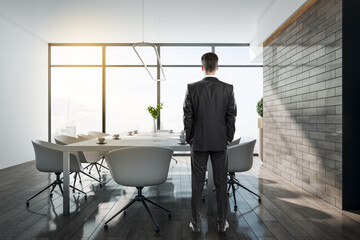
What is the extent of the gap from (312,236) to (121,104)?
646cm

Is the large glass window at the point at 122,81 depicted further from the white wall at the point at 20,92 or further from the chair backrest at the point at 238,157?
Answer: the chair backrest at the point at 238,157

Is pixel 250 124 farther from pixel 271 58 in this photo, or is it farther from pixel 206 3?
pixel 206 3

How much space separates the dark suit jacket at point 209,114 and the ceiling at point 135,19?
3.34 m

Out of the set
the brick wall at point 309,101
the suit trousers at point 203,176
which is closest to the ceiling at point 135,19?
the brick wall at point 309,101

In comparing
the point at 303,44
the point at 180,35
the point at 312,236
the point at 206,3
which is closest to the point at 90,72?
the point at 180,35

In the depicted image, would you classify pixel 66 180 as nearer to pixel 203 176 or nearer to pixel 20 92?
pixel 203 176

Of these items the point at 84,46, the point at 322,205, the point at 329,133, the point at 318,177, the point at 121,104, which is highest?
the point at 84,46

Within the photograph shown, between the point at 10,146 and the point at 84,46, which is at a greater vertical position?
the point at 84,46

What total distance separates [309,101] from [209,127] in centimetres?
236

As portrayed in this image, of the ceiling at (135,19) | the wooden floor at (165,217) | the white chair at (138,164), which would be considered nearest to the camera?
the wooden floor at (165,217)

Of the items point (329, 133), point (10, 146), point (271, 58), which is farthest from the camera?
point (10, 146)

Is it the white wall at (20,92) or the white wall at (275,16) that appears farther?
the white wall at (20,92)

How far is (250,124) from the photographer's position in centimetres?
848

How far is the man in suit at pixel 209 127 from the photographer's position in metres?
2.57
